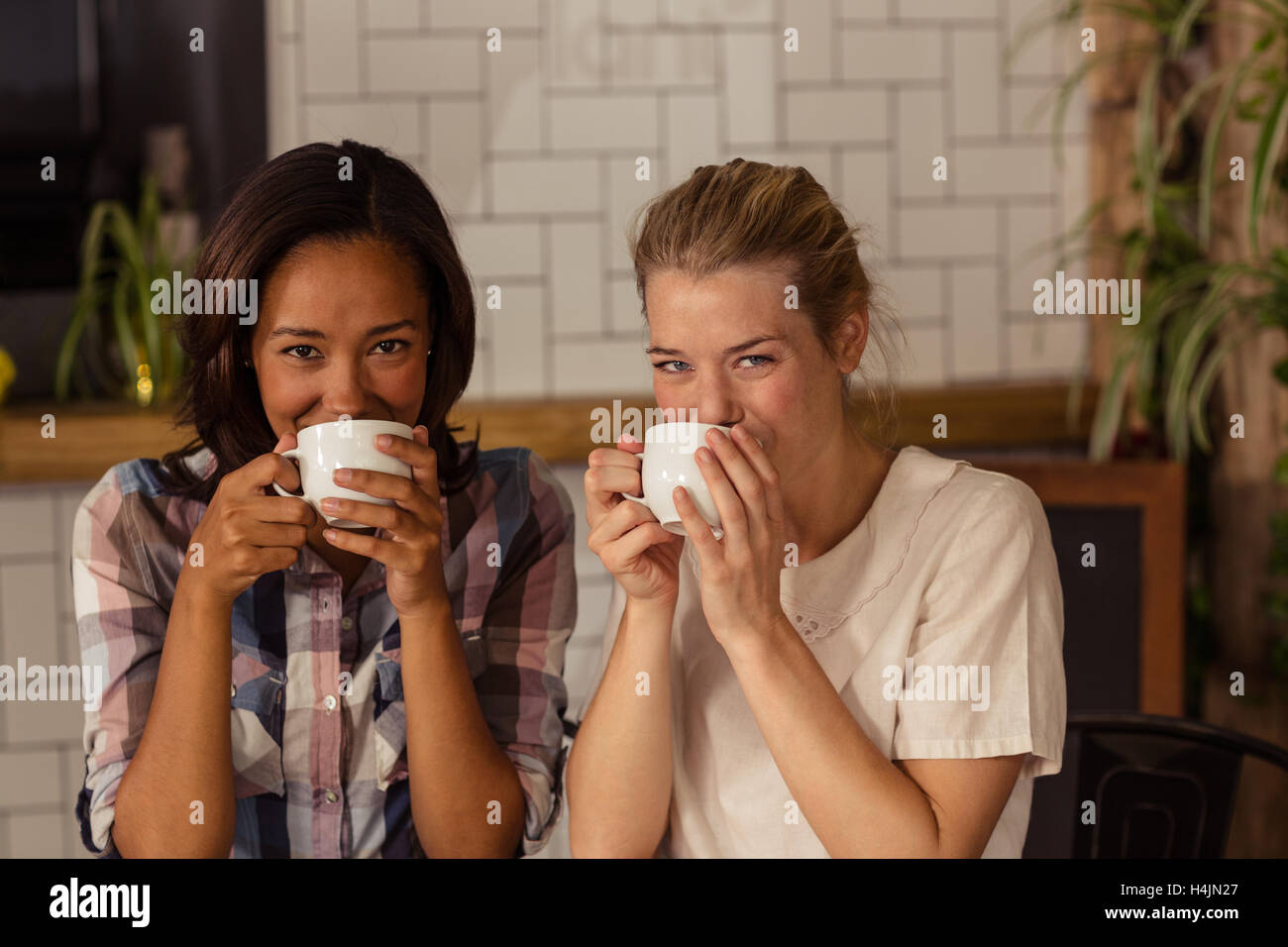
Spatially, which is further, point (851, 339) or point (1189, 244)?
point (1189, 244)

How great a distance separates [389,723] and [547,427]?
52cm

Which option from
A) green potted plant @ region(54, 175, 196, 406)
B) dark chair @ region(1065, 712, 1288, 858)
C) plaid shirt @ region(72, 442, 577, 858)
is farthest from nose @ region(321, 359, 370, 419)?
green potted plant @ region(54, 175, 196, 406)

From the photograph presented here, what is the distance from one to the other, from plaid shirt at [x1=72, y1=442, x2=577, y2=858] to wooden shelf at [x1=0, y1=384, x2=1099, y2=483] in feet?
Result: 0.78

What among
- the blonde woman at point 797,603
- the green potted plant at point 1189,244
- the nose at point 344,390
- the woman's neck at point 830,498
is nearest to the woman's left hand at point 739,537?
the blonde woman at point 797,603

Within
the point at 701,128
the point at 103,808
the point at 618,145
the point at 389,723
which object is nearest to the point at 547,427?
the point at 618,145

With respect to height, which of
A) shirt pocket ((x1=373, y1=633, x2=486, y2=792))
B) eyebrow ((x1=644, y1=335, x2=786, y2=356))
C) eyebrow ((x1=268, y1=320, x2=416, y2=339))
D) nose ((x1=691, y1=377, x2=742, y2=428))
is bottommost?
shirt pocket ((x1=373, y1=633, x2=486, y2=792))

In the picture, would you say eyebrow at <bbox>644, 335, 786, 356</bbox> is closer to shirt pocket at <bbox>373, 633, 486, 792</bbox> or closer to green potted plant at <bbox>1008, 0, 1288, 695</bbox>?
shirt pocket at <bbox>373, 633, 486, 792</bbox>

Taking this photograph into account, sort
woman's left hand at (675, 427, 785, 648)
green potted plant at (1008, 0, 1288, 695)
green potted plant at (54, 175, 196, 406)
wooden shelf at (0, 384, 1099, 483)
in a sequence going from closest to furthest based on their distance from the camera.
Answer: woman's left hand at (675, 427, 785, 648) < wooden shelf at (0, 384, 1099, 483) < green potted plant at (1008, 0, 1288, 695) < green potted plant at (54, 175, 196, 406)

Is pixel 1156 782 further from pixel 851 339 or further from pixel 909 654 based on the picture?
pixel 851 339

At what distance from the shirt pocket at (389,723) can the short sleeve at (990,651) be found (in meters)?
0.30

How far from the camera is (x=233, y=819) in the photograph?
724mm

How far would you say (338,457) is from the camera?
641 mm

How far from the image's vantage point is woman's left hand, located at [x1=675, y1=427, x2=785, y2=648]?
0.64m

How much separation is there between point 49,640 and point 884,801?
66 cm
